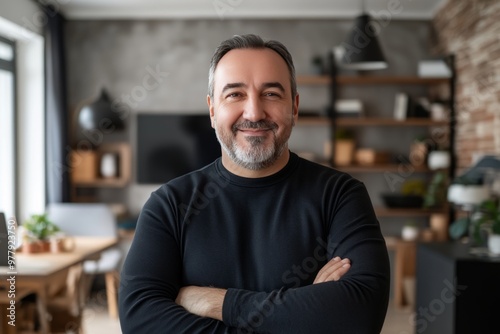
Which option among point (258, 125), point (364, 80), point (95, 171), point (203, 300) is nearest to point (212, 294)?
point (203, 300)

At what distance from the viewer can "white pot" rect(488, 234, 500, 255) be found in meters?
3.22

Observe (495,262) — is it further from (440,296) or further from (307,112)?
(307,112)

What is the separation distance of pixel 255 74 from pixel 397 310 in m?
4.17

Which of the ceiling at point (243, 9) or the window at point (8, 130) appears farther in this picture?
the ceiling at point (243, 9)

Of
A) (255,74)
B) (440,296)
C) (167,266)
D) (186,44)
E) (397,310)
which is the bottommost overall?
(397,310)

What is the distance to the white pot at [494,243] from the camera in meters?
3.22

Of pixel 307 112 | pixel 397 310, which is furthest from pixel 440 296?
pixel 307 112

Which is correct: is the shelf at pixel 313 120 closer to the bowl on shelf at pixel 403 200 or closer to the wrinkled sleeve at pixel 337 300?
the bowl on shelf at pixel 403 200

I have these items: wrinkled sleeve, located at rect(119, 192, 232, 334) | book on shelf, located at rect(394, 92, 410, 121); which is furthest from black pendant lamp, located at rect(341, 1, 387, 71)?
wrinkled sleeve, located at rect(119, 192, 232, 334)

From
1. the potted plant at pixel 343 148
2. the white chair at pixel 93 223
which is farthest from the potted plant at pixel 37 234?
the potted plant at pixel 343 148

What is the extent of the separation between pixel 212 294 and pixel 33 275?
193cm

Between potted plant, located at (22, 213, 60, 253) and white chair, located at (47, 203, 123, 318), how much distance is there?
1.18 m

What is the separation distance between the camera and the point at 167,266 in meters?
1.47

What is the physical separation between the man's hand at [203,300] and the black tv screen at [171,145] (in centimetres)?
441
